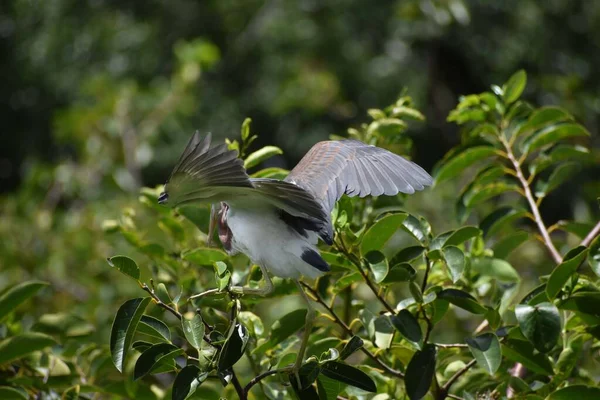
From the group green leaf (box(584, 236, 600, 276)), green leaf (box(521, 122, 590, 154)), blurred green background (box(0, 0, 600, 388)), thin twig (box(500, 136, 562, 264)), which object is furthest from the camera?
blurred green background (box(0, 0, 600, 388))

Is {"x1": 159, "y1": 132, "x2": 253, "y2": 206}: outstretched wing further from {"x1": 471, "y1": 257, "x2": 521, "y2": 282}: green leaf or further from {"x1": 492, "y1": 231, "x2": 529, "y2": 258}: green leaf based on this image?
{"x1": 492, "y1": 231, "x2": 529, "y2": 258}: green leaf

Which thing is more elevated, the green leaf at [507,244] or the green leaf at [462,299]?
the green leaf at [462,299]

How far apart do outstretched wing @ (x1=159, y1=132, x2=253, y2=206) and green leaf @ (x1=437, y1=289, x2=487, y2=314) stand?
0.44 m

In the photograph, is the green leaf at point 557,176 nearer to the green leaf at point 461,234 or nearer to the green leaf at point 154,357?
the green leaf at point 461,234

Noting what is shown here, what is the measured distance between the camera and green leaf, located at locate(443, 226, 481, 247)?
1659 millimetres

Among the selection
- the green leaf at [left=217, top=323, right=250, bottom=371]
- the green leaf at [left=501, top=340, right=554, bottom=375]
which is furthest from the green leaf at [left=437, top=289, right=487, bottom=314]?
the green leaf at [left=217, top=323, right=250, bottom=371]

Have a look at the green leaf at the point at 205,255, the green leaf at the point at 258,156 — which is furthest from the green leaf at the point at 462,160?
the green leaf at the point at 205,255

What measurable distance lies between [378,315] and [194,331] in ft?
1.49

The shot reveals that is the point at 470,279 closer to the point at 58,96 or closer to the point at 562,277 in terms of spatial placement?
the point at 562,277

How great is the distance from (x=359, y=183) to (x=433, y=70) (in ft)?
20.0

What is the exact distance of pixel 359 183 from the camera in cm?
169

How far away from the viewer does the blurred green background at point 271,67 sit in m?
5.89

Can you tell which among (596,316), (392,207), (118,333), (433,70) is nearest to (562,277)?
(596,316)

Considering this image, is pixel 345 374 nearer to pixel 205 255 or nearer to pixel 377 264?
pixel 377 264
